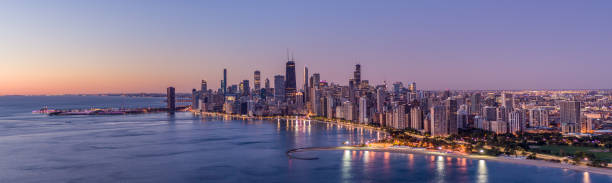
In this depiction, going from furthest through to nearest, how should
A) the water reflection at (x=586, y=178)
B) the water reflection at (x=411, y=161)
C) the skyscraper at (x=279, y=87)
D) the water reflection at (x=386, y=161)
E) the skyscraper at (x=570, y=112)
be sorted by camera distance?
the skyscraper at (x=279, y=87) → the skyscraper at (x=570, y=112) → the water reflection at (x=411, y=161) → the water reflection at (x=386, y=161) → the water reflection at (x=586, y=178)

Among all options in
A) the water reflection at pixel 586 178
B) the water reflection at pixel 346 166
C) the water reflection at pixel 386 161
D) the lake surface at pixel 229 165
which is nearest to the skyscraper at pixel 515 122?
the lake surface at pixel 229 165

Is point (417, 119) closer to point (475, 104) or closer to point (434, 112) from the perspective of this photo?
point (434, 112)

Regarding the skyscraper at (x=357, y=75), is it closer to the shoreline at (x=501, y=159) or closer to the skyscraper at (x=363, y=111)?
the skyscraper at (x=363, y=111)

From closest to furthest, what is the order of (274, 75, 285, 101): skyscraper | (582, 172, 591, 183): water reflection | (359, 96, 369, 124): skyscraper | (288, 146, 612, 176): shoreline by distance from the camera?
1. (582, 172, 591, 183): water reflection
2. (288, 146, 612, 176): shoreline
3. (359, 96, 369, 124): skyscraper
4. (274, 75, 285, 101): skyscraper

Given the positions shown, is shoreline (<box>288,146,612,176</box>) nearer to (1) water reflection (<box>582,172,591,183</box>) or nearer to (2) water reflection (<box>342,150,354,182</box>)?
(1) water reflection (<box>582,172,591,183</box>)

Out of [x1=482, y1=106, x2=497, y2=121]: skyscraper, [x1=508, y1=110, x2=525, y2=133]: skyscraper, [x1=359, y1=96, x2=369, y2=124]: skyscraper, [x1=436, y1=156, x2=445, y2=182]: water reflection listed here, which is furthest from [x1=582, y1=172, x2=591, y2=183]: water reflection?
[x1=359, y1=96, x2=369, y2=124]: skyscraper

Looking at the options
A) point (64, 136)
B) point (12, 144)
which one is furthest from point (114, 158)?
point (64, 136)

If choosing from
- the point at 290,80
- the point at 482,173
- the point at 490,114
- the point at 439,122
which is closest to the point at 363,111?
the point at 490,114

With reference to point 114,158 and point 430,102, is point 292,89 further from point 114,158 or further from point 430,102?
point 114,158
